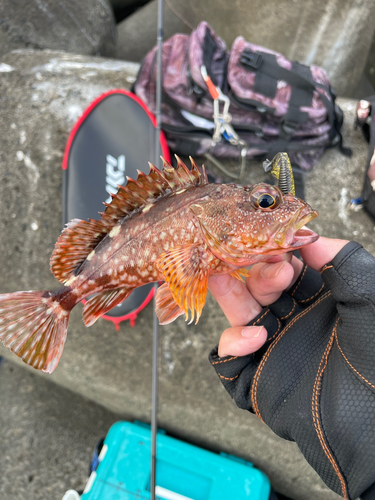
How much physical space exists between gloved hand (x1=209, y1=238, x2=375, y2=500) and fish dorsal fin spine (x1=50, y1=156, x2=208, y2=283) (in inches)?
22.5

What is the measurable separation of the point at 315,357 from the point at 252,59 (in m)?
2.19

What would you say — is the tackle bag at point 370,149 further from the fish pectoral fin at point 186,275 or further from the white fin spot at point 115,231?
the white fin spot at point 115,231

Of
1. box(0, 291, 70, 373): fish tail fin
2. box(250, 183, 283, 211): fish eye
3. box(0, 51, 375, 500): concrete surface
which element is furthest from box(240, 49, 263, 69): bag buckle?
box(0, 291, 70, 373): fish tail fin

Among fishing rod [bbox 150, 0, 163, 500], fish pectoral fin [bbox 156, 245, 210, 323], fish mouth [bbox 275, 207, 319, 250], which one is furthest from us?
fishing rod [bbox 150, 0, 163, 500]

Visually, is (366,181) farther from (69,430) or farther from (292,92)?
(69,430)

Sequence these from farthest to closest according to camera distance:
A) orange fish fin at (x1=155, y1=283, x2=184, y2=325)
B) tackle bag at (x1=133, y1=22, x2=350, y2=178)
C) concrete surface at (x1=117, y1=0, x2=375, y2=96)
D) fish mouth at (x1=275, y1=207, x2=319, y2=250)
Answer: concrete surface at (x1=117, y1=0, x2=375, y2=96)
tackle bag at (x1=133, y1=22, x2=350, y2=178)
orange fish fin at (x1=155, y1=283, x2=184, y2=325)
fish mouth at (x1=275, y1=207, x2=319, y2=250)

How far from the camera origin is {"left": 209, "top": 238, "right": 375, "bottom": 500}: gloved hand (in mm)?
1391

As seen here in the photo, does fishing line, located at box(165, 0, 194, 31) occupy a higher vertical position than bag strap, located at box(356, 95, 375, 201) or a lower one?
higher

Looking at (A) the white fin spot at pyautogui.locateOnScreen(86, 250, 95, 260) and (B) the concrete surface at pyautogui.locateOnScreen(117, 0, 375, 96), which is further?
(B) the concrete surface at pyautogui.locateOnScreen(117, 0, 375, 96)

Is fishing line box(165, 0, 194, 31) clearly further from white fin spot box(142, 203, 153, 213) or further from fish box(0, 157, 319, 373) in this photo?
white fin spot box(142, 203, 153, 213)

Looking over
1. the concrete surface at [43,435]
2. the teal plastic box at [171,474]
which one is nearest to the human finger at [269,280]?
the teal plastic box at [171,474]

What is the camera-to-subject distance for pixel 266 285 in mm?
1642

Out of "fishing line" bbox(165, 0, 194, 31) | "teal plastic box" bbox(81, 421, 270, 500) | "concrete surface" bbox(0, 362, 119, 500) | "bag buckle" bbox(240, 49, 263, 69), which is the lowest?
"concrete surface" bbox(0, 362, 119, 500)

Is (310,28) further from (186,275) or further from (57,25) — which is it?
(186,275)
